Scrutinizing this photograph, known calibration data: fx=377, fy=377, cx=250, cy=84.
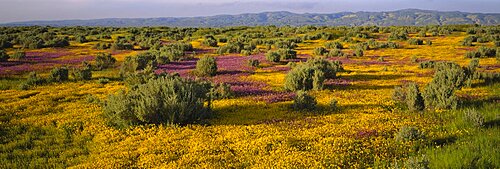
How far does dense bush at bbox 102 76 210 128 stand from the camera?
11211mm

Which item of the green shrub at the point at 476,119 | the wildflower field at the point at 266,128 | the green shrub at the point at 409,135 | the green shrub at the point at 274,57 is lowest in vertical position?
the wildflower field at the point at 266,128

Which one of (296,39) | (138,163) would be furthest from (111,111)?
(296,39)

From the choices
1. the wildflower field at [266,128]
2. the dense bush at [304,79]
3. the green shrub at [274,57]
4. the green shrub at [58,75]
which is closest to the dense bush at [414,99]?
the wildflower field at [266,128]

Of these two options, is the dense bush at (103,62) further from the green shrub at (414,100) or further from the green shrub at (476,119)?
the green shrub at (476,119)

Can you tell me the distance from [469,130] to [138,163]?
8118 mm

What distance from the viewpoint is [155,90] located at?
12.0m

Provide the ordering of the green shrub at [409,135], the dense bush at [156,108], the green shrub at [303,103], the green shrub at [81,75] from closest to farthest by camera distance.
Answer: the green shrub at [409,135] < the dense bush at [156,108] < the green shrub at [303,103] < the green shrub at [81,75]

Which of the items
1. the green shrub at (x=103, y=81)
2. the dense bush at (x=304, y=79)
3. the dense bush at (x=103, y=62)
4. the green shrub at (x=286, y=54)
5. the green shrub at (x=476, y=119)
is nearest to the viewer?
the green shrub at (x=476, y=119)

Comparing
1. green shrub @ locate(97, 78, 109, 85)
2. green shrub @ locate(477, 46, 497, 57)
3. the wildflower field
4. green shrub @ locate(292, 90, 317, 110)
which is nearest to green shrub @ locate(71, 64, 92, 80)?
the wildflower field

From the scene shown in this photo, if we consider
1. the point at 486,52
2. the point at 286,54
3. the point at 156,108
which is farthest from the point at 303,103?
the point at 486,52

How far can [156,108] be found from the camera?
11320mm

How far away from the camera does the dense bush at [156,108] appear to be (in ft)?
36.8

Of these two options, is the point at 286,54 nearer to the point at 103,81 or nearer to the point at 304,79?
the point at 304,79

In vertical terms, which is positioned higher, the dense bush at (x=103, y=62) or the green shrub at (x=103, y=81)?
the dense bush at (x=103, y=62)
